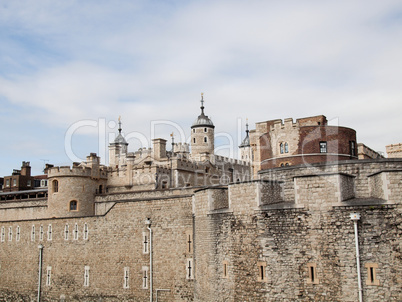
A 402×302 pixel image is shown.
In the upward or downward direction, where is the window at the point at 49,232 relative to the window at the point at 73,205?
downward

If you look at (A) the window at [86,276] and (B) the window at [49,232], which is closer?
(A) the window at [86,276]

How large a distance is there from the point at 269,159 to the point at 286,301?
14.7 meters

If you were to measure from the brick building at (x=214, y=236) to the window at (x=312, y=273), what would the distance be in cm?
4

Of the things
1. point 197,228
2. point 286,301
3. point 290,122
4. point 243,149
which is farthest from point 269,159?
point 243,149

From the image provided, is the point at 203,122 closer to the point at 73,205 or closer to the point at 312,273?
the point at 73,205

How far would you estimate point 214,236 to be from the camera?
2234 cm

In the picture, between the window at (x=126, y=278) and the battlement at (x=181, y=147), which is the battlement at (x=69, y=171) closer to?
the window at (x=126, y=278)

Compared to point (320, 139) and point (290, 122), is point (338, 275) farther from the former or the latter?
point (290, 122)

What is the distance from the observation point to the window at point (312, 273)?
1841cm

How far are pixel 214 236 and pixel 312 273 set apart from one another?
530cm

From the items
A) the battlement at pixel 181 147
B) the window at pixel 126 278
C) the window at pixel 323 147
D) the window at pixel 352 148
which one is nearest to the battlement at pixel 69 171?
the window at pixel 126 278

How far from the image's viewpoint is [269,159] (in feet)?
107

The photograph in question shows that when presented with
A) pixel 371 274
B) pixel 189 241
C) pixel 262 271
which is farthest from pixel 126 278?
pixel 371 274

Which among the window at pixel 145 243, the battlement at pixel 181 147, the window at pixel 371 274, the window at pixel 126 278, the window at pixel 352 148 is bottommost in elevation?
the window at pixel 126 278
